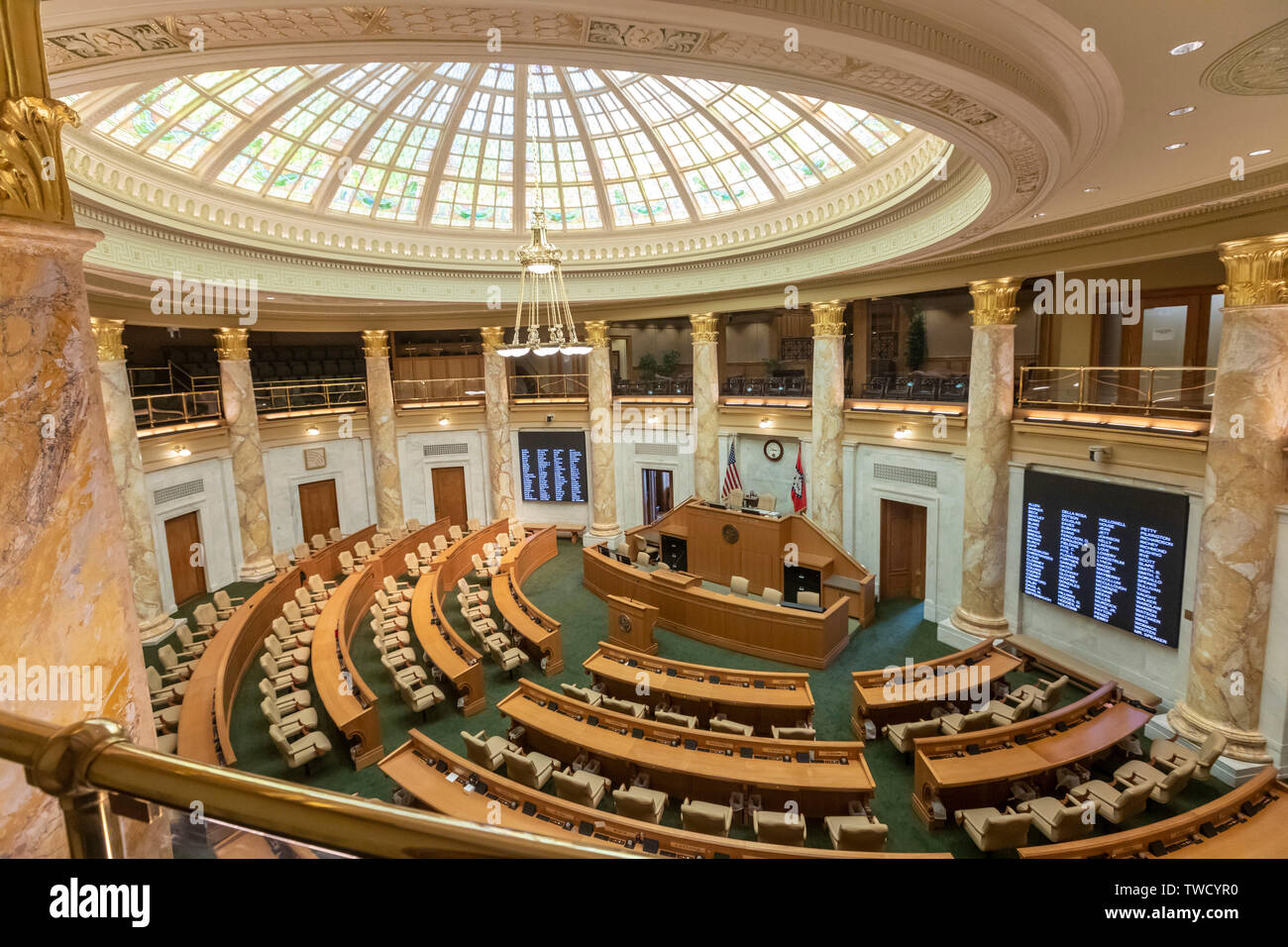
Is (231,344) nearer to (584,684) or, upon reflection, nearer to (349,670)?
(349,670)

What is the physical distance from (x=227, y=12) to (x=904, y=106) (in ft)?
16.7

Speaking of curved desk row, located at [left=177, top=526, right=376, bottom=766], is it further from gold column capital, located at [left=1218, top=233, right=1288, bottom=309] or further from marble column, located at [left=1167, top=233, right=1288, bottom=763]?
gold column capital, located at [left=1218, top=233, right=1288, bottom=309]

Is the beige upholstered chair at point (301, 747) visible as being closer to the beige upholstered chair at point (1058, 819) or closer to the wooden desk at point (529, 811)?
the wooden desk at point (529, 811)

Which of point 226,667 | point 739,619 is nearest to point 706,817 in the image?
point 739,619

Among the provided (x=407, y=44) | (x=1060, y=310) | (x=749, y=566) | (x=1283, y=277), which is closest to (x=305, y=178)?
(x=407, y=44)

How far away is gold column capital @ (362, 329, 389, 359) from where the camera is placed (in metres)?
17.7

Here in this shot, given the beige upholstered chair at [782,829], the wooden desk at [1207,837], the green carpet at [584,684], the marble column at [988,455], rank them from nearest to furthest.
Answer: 1. the wooden desk at [1207,837]
2. the beige upholstered chair at [782,829]
3. the green carpet at [584,684]
4. the marble column at [988,455]

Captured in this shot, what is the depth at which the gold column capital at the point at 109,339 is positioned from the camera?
457 inches

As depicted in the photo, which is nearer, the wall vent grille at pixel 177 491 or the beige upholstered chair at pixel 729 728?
the beige upholstered chair at pixel 729 728

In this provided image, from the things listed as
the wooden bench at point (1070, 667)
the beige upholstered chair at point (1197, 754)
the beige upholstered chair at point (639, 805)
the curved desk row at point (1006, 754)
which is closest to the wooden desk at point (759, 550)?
the wooden bench at point (1070, 667)

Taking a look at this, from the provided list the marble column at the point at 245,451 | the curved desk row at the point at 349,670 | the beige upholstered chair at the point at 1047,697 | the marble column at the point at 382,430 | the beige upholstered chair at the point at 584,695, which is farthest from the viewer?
the marble column at the point at 382,430

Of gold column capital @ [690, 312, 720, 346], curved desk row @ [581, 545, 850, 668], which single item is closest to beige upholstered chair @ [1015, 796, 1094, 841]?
curved desk row @ [581, 545, 850, 668]

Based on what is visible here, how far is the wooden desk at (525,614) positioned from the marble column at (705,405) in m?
5.09

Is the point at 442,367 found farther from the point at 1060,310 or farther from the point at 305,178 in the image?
the point at 1060,310
